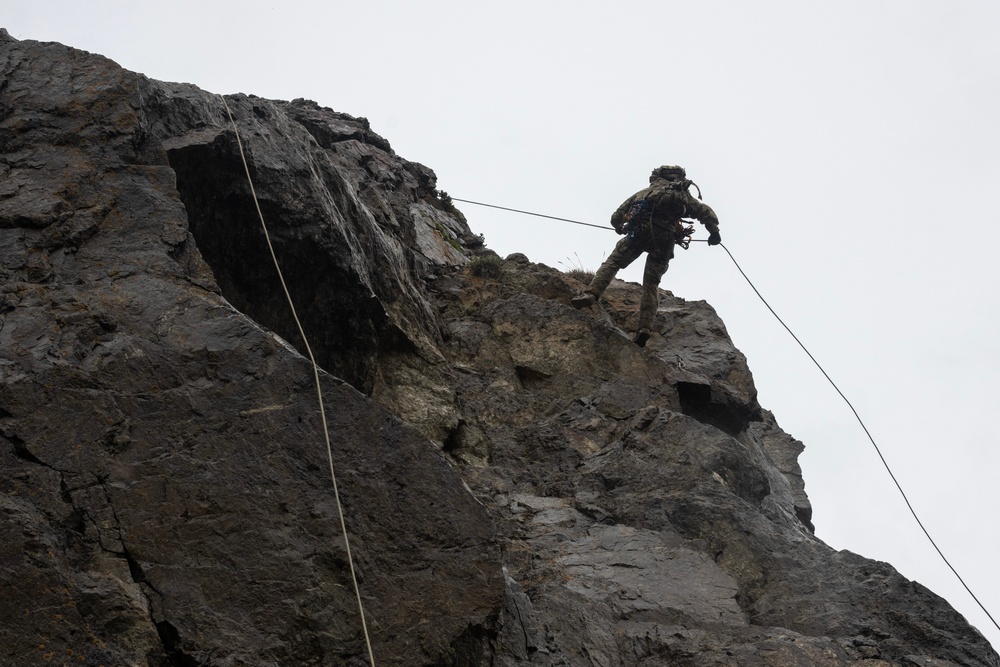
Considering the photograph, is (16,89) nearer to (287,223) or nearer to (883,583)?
(287,223)

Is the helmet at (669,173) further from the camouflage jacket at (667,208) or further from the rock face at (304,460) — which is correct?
the rock face at (304,460)

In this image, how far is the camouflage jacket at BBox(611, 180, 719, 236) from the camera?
1259 cm

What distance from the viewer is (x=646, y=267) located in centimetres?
1269

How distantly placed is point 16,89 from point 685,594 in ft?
23.0

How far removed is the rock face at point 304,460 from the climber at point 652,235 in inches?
50.6

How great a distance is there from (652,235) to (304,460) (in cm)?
740

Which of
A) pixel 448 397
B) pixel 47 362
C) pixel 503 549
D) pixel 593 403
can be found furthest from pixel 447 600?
pixel 593 403

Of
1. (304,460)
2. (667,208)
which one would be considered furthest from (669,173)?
(304,460)

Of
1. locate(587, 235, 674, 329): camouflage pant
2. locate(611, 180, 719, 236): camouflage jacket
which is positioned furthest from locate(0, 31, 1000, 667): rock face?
locate(611, 180, 719, 236): camouflage jacket

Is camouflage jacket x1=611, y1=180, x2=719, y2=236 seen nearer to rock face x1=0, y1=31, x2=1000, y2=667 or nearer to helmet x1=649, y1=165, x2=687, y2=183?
helmet x1=649, y1=165, x2=687, y2=183

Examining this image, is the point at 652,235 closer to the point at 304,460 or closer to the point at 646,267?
the point at 646,267

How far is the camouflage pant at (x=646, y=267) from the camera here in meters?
12.6

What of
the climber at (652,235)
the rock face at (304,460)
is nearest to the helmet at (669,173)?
the climber at (652,235)

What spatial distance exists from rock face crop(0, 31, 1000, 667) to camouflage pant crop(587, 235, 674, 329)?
1237 mm
